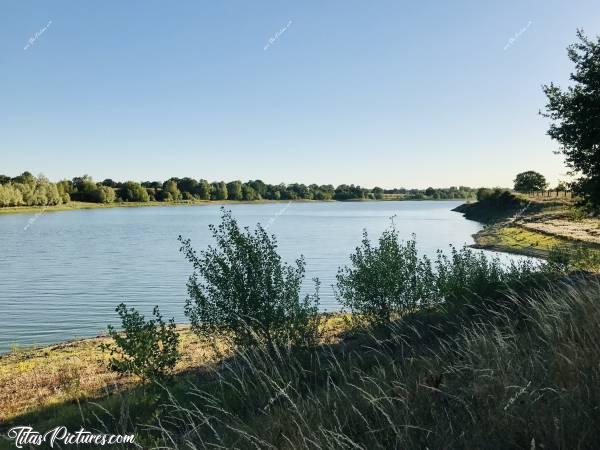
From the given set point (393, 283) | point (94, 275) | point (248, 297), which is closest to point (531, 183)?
point (94, 275)

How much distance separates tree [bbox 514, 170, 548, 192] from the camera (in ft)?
580

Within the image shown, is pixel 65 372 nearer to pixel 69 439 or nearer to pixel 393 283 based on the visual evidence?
pixel 69 439

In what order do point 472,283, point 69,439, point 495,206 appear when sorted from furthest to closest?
point 495,206, point 472,283, point 69,439

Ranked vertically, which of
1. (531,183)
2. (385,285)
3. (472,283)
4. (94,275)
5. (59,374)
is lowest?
(94,275)

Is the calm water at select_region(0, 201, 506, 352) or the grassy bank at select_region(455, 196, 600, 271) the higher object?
the grassy bank at select_region(455, 196, 600, 271)

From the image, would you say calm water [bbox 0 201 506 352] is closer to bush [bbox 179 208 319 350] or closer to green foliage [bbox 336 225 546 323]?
green foliage [bbox 336 225 546 323]

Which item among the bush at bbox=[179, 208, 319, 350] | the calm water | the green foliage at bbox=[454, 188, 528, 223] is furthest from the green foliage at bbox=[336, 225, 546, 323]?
the green foliage at bbox=[454, 188, 528, 223]

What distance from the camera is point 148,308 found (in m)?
36.1

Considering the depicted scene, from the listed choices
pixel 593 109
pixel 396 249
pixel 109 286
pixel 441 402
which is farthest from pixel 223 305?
pixel 109 286

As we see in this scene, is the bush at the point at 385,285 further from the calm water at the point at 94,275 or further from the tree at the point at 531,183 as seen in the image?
the tree at the point at 531,183

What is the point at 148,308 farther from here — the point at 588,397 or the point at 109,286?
the point at 588,397

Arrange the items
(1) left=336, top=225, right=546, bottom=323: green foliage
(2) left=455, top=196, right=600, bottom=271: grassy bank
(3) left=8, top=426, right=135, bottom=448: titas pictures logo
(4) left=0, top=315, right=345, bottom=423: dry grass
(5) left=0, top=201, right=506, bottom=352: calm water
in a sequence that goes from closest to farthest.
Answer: (3) left=8, top=426, right=135, bottom=448: titas pictures logo, (4) left=0, top=315, right=345, bottom=423: dry grass, (1) left=336, top=225, right=546, bottom=323: green foliage, (5) left=0, top=201, right=506, bottom=352: calm water, (2) left=455, top=196, right=600, bottom=271: grassy bank

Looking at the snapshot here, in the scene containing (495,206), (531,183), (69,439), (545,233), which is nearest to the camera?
(69,439)

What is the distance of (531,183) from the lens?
17725cm
